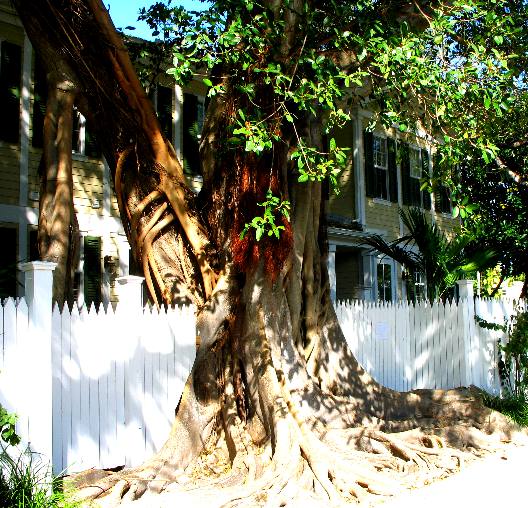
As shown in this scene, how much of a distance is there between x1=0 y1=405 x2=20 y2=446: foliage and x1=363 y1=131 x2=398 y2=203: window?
1462 cm

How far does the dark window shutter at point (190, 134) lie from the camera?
1530 centimetres

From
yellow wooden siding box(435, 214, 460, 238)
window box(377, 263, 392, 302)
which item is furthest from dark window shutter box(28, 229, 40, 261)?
yellow wooden siding box(435, 214, 460, 238)

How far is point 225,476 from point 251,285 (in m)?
2.05

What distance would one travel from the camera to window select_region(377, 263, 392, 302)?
20109mm

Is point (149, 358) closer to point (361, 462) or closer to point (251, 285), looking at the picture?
point (251, 285)

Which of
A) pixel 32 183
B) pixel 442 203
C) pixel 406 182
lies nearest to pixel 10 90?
pixel 32 183

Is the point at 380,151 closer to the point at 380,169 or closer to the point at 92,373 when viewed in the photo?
the point at 380,169

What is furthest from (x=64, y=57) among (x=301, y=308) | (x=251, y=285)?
(x=301, y=308)

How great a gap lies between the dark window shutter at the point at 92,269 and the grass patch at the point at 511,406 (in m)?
7.36

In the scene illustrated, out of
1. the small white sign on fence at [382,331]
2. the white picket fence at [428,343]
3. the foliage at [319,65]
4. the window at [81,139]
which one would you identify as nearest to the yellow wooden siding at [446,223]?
the white picket fence at [428,343]

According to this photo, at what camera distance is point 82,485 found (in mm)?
6512

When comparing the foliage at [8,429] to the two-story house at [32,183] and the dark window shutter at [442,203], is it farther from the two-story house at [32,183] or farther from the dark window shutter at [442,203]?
the dark window shutter at [442,203]

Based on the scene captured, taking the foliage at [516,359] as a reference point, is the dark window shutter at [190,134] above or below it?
above

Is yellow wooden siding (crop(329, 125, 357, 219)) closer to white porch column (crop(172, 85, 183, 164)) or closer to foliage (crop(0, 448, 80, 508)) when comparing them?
white porch column (crop(172, 85, 183, 164))
